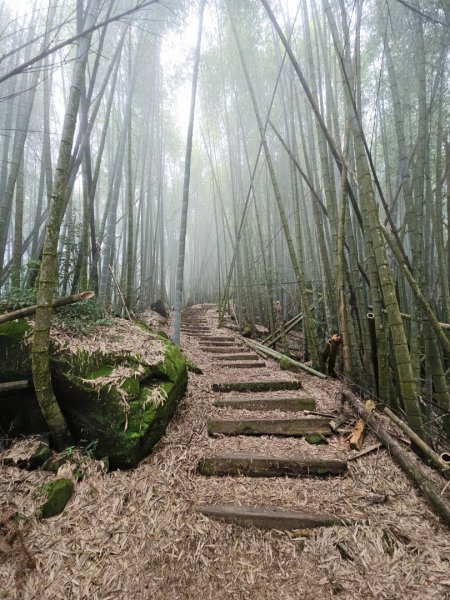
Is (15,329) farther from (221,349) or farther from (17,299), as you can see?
(221,349)

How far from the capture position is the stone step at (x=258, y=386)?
8.61 feet

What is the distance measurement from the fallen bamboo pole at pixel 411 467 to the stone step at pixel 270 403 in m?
0.40

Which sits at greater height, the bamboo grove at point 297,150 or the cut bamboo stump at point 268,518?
the bamboo grove at point 297,150

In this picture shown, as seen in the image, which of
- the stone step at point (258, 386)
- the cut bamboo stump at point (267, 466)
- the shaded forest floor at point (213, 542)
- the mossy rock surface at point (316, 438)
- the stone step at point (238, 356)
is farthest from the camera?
the stone step at point (238, 356)

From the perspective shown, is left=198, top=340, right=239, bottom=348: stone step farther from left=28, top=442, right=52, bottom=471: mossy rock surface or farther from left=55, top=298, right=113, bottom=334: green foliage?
left=28, top=442, right=52, bottom=471: mossy rock surface

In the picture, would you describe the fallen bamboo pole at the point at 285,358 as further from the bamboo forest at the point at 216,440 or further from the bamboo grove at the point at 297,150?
the bamboo grove at the point at 297,150

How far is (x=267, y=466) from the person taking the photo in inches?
64.7

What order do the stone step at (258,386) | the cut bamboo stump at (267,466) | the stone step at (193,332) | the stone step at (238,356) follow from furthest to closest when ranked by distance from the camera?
the stone step at (193,332) < the stone step at (238,356) < the stone step at (258,386) < the cut bamboo stump at (267,466)

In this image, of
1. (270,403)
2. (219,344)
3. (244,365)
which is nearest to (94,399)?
(270,403)

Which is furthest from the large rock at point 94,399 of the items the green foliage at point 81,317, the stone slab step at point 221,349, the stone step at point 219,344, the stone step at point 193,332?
the stone step at point 193,332

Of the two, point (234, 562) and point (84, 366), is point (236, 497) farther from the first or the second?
point (84, 366)

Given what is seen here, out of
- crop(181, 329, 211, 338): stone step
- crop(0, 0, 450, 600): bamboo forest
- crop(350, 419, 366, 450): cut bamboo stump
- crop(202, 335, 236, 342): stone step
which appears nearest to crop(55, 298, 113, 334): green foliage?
crop(0, 0, 450, 600): bamboo forest

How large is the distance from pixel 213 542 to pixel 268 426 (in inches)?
34.0

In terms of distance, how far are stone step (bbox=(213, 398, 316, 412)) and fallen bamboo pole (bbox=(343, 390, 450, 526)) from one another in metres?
0.40
